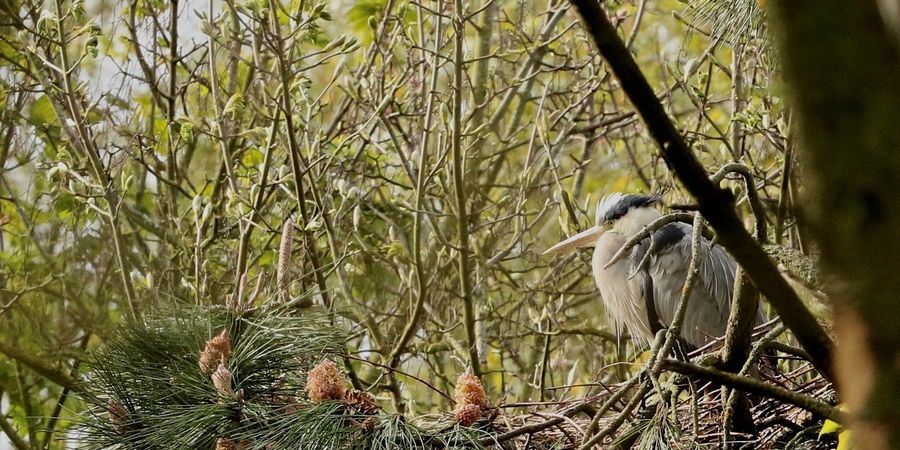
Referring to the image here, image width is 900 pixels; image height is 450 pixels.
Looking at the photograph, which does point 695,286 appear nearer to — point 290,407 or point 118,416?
point 290,407

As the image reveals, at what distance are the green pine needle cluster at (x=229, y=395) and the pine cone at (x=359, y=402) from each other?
16 mm

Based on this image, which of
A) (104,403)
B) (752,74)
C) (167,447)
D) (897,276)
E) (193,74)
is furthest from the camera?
(752,74)

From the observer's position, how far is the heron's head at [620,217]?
3.53m

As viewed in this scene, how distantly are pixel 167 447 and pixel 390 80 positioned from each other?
1978mm

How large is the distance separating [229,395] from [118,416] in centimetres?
20

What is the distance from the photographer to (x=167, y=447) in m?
1.65

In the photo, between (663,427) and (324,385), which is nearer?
(663,427)

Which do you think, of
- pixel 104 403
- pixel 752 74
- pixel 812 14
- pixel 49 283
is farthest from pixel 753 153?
pixel 812 14

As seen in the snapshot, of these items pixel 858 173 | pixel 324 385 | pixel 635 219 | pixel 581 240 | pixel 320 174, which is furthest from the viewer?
pixel 635 219

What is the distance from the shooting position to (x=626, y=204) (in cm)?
367

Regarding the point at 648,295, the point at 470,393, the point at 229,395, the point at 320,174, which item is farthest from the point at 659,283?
the point at 229,395

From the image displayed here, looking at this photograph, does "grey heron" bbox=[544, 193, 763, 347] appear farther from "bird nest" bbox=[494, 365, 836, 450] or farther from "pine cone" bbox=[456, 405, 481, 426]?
"pine cone" bbox=[456, 405, 481, 426]

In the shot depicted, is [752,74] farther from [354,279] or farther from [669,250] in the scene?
[354,279]

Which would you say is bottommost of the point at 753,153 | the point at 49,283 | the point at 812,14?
the point at 812,14
